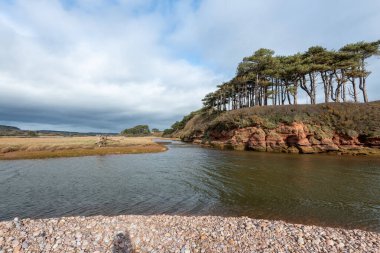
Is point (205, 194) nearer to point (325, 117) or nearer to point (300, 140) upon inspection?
point (300, 140)

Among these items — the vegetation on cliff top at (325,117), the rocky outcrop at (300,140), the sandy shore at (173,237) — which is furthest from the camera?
the vegetation on cliff top at (325,117)

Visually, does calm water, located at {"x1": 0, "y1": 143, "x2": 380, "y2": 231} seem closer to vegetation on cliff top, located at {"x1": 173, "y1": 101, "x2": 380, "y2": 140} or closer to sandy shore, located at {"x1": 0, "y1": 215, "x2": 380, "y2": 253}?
sandy shore, located at {"x1": 0, "y1": 215, "x2": 380, "y2": 253}

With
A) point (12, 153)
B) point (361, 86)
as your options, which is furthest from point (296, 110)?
point (12, 153)

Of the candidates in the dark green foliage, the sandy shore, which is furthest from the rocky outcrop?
the dark green foliage

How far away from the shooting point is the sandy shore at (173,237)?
8547 millimetres

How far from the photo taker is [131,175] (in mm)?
24984

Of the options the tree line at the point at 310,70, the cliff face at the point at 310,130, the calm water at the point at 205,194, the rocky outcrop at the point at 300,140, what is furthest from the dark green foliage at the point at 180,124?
the calm water at the point at 205,194

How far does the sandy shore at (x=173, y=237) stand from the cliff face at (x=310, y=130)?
4013cm

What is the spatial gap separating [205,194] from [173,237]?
28.2ft

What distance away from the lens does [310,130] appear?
4666 cm

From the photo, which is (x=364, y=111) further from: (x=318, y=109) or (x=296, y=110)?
(x=296, y=110)

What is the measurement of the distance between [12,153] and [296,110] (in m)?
62.6

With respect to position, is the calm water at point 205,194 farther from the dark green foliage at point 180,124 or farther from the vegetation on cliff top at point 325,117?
the dark green foliage at point 180,124

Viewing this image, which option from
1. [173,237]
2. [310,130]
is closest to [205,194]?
[173,237]
